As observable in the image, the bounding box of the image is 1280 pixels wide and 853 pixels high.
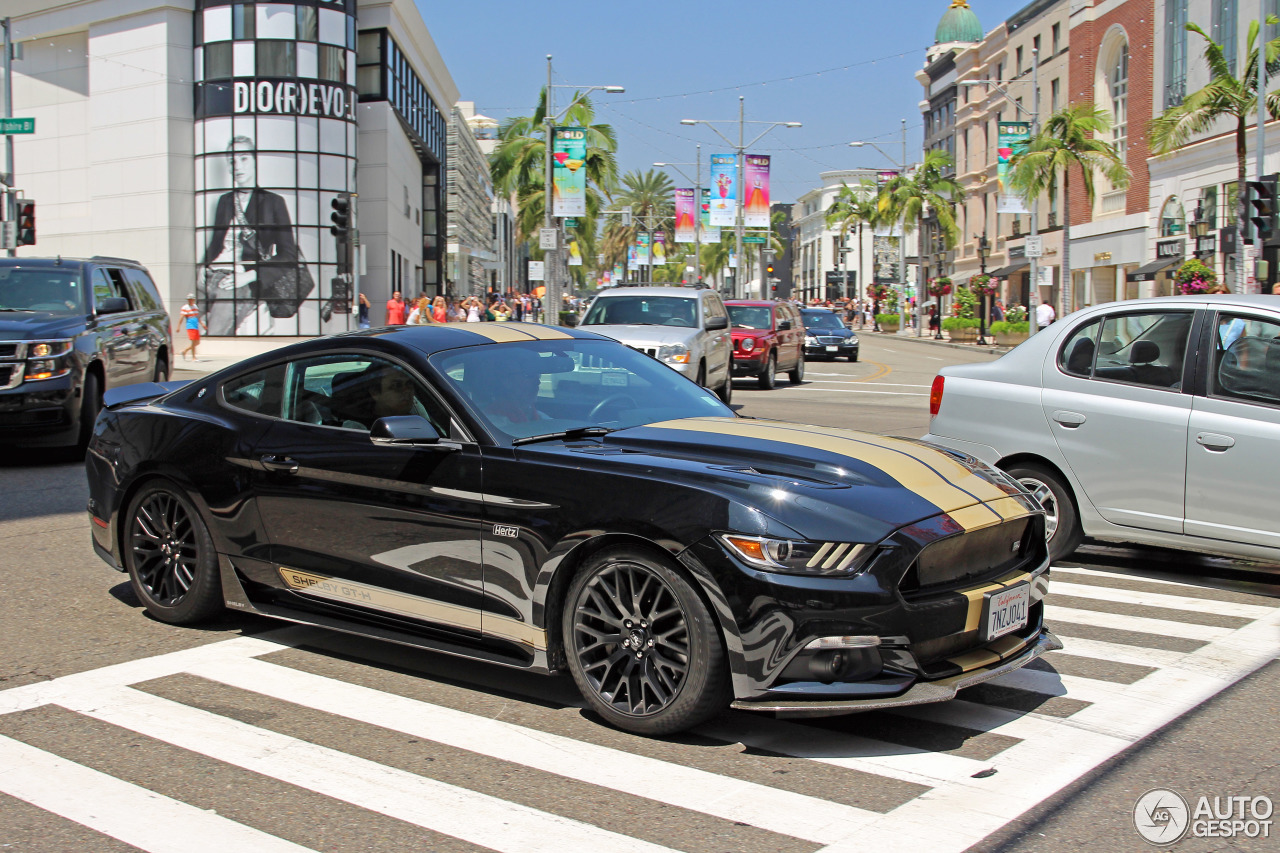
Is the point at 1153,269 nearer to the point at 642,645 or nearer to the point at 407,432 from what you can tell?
the point at 407,432

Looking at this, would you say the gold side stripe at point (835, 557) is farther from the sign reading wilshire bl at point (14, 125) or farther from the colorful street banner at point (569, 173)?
the colorful street banner at point (569, 173)

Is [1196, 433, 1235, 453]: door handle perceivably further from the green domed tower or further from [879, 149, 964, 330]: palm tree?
the green domed tower

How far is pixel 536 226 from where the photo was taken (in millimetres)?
53281

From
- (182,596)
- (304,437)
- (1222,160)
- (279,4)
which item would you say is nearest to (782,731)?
(304,437)

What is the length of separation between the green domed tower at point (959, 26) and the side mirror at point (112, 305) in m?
82.9

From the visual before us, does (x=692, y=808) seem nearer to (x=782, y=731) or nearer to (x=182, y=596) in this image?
(x=782, y=731)

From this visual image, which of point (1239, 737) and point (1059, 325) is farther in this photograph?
point (1059, 325)

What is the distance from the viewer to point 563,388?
548 cm

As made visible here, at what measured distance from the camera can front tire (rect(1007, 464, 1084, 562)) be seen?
7.45m

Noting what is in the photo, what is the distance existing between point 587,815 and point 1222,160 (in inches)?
1678

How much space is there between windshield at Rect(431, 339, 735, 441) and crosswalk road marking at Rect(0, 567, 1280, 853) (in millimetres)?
1206

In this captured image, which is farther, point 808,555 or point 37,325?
point 37,325

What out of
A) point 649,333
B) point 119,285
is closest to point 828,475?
point 119,285

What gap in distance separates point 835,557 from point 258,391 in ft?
10.2
